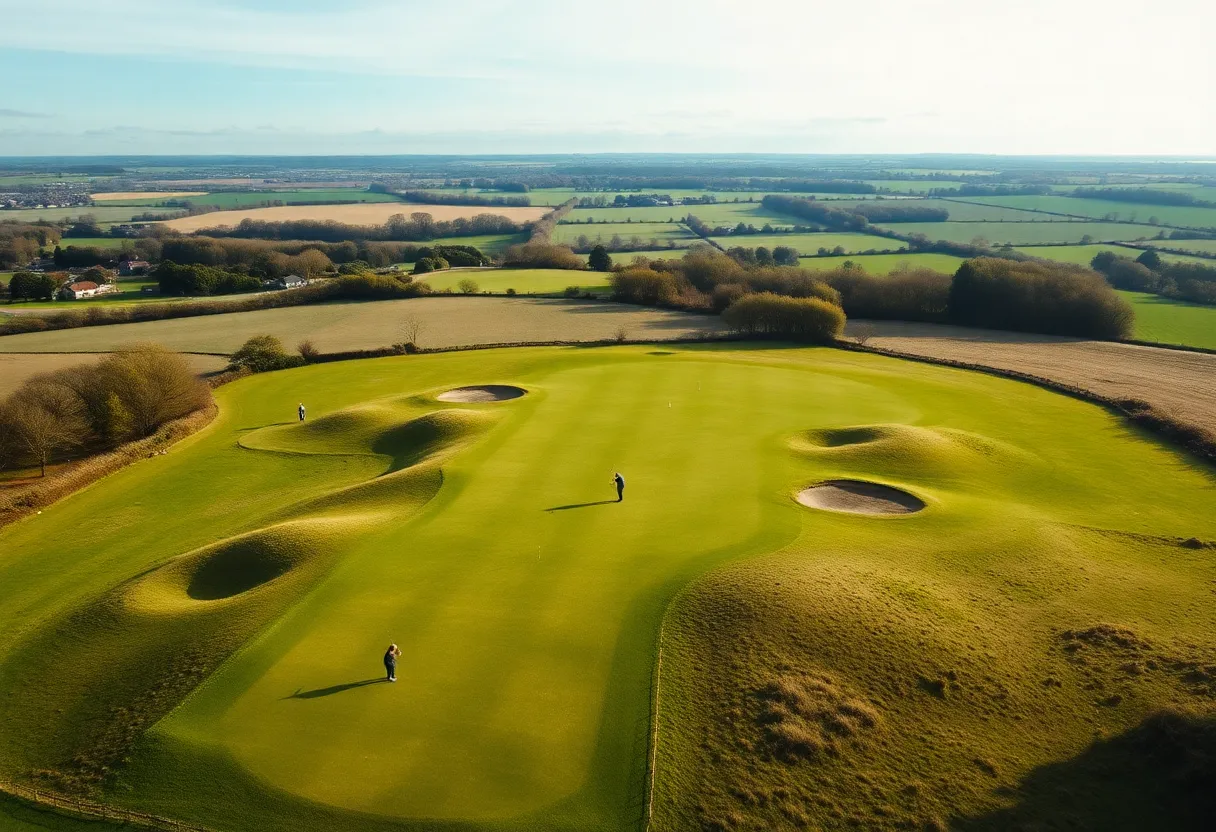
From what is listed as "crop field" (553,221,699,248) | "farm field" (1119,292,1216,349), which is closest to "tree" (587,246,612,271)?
"crop field" (553,221,699,248)

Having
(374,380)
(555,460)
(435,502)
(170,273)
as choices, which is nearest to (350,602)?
(435,502)

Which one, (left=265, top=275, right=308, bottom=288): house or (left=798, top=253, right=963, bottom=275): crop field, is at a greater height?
(left=798, top=253, right=963, bottom=275): crop field

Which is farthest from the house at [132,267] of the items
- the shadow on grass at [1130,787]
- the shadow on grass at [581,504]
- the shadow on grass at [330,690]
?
the shadow on grass at [1130,787]

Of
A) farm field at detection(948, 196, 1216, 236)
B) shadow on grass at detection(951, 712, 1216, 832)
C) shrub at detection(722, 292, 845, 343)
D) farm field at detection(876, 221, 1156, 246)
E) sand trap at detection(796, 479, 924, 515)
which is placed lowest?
shadow on grass at detection(951, 712, 1216, 832)

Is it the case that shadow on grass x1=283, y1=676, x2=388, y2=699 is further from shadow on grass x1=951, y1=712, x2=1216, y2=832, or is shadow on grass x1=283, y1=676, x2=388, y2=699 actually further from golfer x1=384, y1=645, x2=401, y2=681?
shadow on grass x1=951, y1=712, x2=1216, y2=832

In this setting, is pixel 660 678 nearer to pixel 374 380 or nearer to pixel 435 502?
pixel 435 502

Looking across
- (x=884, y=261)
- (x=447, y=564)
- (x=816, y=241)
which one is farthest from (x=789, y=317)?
(x=816, y=241)

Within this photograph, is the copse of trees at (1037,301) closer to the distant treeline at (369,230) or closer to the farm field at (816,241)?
the farm field at (816,241)
